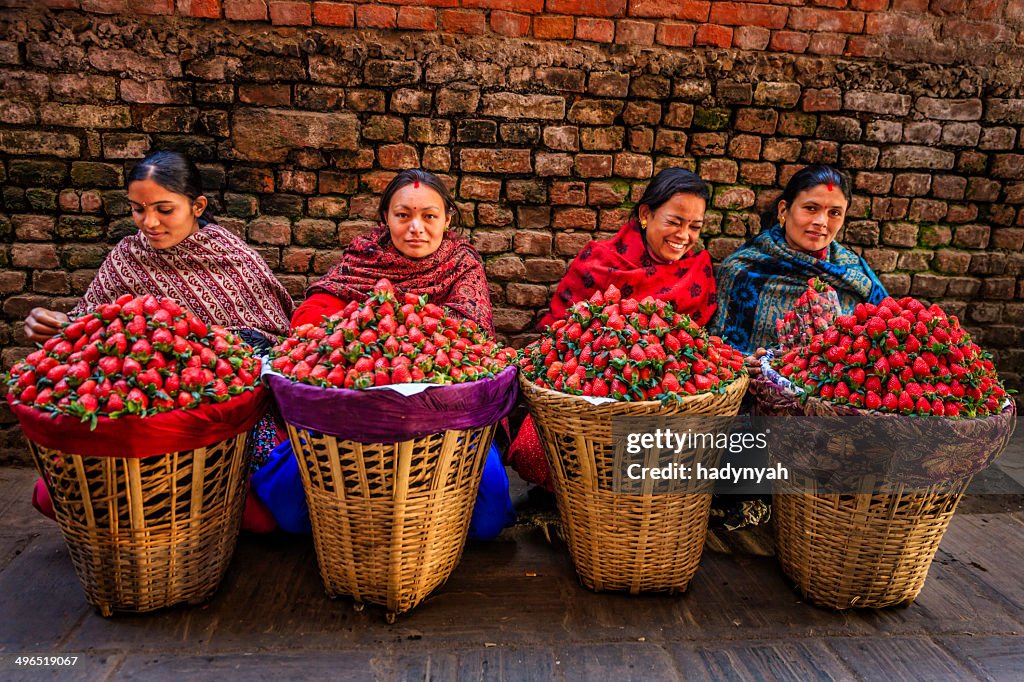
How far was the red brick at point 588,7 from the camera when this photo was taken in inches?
119

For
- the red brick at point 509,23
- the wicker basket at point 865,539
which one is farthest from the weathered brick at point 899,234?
the red brick at point 509,23

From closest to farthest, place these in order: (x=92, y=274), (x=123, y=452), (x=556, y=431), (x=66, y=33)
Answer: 1. (x=123, y=452)
2. (x=556, y=431)
3. (x=66, y=33)
4. (x=92, y=274)

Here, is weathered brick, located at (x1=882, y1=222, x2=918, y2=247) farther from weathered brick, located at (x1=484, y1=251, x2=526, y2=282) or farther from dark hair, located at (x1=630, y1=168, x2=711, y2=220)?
weathered brick, located at (x1=484, y1=251, x2=526, y2=282)

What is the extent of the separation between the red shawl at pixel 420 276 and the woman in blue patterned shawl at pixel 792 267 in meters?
1.11

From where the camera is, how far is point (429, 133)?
3.12m

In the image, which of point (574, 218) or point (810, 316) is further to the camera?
point (574, 218)

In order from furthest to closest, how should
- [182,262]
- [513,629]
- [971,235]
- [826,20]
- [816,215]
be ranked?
[971,235], [826,20], [816,215], [182,262], [513,629]

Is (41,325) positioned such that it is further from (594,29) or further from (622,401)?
(594,29)

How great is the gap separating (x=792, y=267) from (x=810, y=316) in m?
0.50

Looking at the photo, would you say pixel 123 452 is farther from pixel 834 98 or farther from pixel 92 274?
pixel 834 98

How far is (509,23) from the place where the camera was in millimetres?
3029

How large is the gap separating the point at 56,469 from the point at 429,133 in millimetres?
2112

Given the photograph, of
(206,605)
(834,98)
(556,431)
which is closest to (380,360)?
(556,431)

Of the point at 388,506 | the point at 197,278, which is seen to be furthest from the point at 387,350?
the point at 197,278
